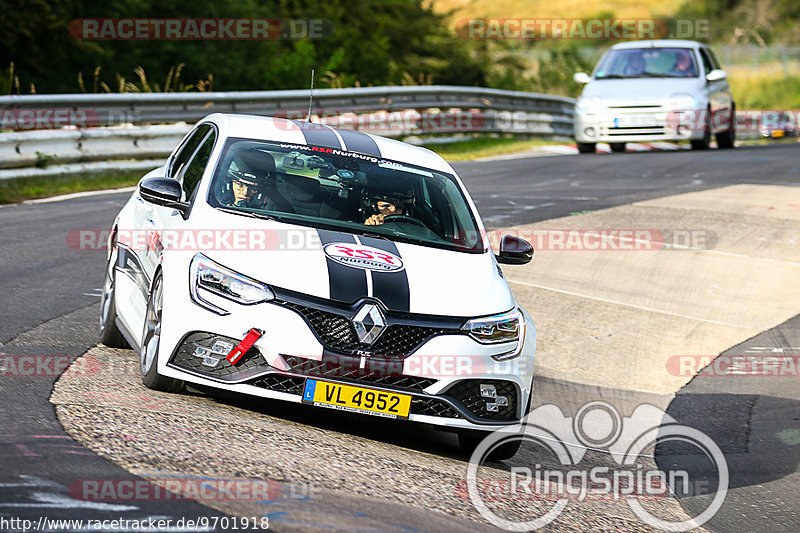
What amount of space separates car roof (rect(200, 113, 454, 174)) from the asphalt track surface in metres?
1.69

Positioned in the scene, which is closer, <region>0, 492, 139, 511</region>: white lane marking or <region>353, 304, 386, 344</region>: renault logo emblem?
<region>0, 492, 139, 511</region>: white lane marking

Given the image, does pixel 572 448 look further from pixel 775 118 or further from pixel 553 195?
pixel 775 118

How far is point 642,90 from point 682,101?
719 millimetres

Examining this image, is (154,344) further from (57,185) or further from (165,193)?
(57,185)

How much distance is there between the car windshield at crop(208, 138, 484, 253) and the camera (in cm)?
682

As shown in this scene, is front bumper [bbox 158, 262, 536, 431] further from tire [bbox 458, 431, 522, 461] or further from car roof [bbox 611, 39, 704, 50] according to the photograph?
car roof [bbox 611, 39, 704, 50]

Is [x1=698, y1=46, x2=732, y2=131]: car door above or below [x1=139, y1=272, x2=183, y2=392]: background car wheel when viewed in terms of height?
above

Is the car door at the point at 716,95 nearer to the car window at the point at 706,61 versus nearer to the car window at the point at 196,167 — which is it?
the car window at the point at 706,61

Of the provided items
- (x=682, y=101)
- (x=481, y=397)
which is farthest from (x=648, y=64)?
(x=481, y=397)

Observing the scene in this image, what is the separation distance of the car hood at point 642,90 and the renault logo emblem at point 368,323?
51.2 ft

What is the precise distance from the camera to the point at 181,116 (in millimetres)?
18234

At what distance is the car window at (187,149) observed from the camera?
7790mm
